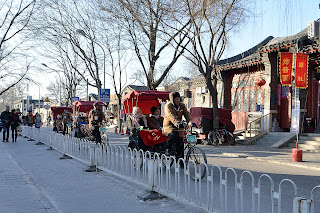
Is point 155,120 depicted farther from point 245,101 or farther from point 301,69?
point 245,101

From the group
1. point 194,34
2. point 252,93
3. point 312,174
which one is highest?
point 194,34

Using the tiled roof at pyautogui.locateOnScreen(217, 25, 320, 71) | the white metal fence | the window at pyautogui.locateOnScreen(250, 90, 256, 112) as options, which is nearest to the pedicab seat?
the white metal fence

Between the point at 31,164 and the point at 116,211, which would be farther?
the point at 31,164

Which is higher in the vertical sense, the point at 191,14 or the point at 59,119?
the point at 191,14

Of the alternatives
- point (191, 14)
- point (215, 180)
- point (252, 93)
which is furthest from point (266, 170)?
point (252, 93)

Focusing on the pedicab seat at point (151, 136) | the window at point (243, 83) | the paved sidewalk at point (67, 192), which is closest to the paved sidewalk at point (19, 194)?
the paved sidewalk at point (67, 192)

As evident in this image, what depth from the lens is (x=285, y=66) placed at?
1625 cm

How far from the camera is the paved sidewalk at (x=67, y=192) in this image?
5.46m

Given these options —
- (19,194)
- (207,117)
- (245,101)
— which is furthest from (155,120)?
(245,101)

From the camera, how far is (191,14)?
50.3 ft

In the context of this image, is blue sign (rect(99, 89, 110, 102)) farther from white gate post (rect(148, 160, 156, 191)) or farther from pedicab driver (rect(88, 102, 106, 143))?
white gate post (rect(148, 160, 156, 191))

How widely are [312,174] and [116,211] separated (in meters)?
6.37

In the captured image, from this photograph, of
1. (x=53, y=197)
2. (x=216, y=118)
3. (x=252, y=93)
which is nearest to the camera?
(x=53, y=197)

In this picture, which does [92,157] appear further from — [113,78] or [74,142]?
[113,78]
